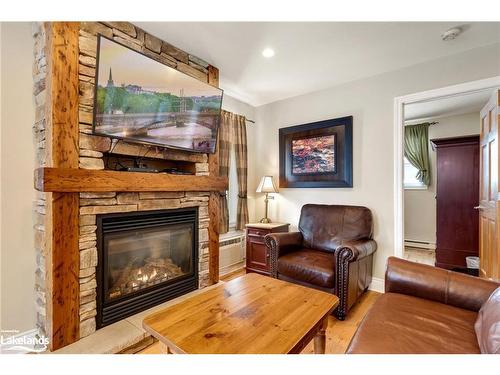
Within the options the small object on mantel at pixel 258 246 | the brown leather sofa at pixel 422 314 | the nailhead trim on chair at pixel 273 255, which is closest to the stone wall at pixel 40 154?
the nailhead trim on chair at pixel 273 255

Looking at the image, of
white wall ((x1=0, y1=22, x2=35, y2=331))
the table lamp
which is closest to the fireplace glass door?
white wall ((x1=0, y1=22, x2=35, y2=331))

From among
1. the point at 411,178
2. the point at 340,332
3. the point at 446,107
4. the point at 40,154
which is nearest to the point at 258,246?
the point at 340,332

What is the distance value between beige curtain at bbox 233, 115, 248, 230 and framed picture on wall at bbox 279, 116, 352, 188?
0.52 m

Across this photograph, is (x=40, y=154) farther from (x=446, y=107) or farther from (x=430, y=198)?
(x=430, y=198)

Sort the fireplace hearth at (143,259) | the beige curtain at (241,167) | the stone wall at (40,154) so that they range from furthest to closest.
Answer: the beige curtain at (241,167)
the fireplace hearth at (143,259)
the stone wall at (40,154)

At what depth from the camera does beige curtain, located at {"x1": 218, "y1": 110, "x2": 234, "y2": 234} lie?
122 inches

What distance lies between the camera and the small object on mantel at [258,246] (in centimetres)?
304

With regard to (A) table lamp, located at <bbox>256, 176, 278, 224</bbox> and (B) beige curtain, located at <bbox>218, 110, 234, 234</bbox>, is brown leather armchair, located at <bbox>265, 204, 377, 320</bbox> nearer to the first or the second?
(A) table lamp, located at <bbox>256, 176, 278, 224</bbox>

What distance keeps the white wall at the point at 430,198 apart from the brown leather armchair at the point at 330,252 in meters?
2.44

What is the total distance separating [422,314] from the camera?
1.29m

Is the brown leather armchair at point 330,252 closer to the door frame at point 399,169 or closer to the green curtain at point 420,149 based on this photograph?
the door frame at point 399,169

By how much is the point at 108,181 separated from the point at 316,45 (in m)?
2.08
